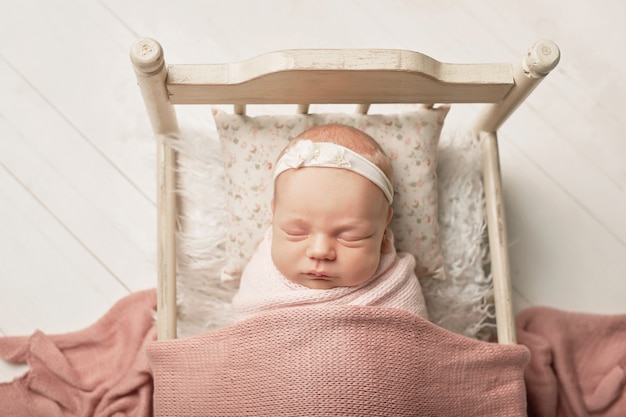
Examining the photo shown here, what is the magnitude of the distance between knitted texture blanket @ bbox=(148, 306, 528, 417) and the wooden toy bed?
15 centimetres

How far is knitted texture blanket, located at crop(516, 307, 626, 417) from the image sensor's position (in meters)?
1.44

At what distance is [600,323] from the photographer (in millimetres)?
1545

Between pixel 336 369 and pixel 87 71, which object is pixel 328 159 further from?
pixel 87 71

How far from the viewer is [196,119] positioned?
63.7 inches

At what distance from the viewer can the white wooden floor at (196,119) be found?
1556 mm

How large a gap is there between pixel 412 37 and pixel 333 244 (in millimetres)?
779

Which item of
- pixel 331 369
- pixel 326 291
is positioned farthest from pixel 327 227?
pixel 331 369

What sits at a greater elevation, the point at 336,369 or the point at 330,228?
the point at 330,228

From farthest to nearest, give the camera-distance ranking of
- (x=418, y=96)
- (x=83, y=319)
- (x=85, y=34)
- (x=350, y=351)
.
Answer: (x=85, y=34), (x=83, y=319), (x=418, y=96), (x=350, y=351)

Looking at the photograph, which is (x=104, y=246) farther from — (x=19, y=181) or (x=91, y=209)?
(x=19, y=181)

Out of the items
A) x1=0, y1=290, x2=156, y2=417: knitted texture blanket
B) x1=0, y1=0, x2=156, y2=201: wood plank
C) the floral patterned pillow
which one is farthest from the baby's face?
x1=0, y1=0, x2=156, y2=201: wood plank

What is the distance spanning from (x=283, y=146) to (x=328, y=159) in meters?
0.20

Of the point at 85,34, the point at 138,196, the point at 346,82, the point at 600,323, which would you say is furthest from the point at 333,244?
the point at 85,34

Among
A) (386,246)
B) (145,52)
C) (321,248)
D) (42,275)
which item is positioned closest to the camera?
(145,52)
